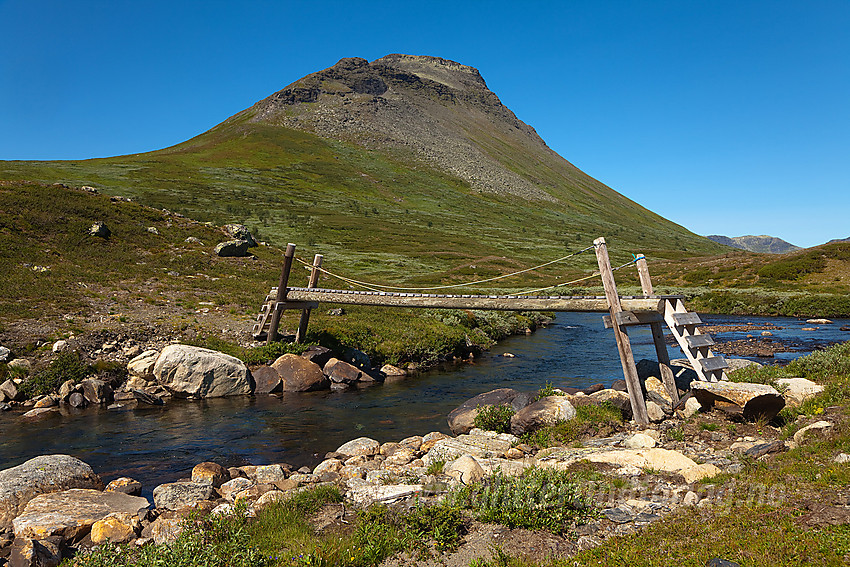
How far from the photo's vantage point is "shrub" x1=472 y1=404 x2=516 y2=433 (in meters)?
13.3

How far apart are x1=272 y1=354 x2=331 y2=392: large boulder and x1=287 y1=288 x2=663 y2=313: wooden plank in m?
2.95

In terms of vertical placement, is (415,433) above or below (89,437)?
below

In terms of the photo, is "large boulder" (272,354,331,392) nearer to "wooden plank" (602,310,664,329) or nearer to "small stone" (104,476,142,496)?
"small stone" (104,476,142,496)

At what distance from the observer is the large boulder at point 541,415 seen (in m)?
12.4

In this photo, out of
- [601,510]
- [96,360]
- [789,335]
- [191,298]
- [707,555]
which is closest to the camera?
[707,555]

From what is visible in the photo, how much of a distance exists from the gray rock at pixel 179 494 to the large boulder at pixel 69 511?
0.95 ft

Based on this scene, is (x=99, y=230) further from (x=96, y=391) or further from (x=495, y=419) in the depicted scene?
(x=495, y=419)

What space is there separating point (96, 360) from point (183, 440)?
7445mm

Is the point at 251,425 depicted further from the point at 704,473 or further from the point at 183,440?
the point at 704,473

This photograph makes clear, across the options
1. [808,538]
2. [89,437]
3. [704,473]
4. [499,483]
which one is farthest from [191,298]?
[808,538]

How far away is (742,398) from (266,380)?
52.9 feet

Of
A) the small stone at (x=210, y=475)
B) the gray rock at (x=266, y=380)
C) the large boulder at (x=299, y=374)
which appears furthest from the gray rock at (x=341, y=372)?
the small stone at (x=210, y=475)

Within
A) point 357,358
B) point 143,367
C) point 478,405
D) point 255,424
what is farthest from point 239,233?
point 478,405

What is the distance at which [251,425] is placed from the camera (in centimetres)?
1528
